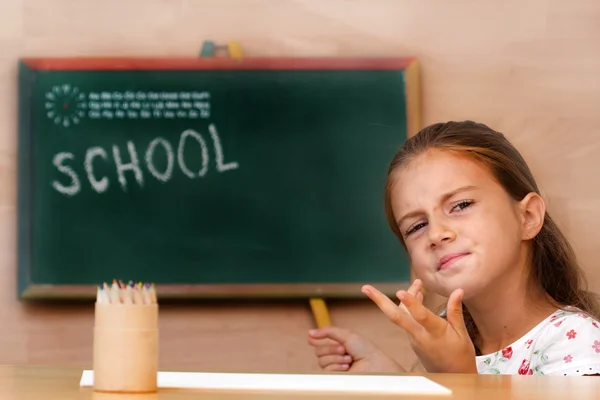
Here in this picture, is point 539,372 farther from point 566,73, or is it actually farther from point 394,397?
Answer: point 566,73

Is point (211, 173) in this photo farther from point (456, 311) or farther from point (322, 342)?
point (456, 311)

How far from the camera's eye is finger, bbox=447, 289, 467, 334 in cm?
98

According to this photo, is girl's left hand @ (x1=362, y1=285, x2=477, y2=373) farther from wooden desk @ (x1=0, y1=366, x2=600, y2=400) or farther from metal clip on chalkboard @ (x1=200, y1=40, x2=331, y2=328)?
metal clip on chalkboard @ (x1=200, y1=40, x2=331, y2=328)

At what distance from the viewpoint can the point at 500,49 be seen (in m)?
2.65

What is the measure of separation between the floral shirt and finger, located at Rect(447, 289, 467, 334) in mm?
265

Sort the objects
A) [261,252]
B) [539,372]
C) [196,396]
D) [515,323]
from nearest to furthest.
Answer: [196,396] → [539,372] → [515,323] → [261,252]

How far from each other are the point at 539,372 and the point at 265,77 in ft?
4.90

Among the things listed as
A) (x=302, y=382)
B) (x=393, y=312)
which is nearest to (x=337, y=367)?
(x=393, y=312)

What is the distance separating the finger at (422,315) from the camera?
92 cm

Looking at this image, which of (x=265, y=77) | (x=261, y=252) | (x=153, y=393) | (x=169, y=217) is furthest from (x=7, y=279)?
(x=153, y=393)

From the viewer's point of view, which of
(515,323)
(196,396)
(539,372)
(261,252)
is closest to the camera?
(196,396)

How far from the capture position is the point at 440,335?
1011 millimetres

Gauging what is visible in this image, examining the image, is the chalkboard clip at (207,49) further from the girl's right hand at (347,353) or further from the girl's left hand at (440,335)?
the girl's left hand at (440,335)

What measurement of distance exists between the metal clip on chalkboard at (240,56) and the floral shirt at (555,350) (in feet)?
3.40
